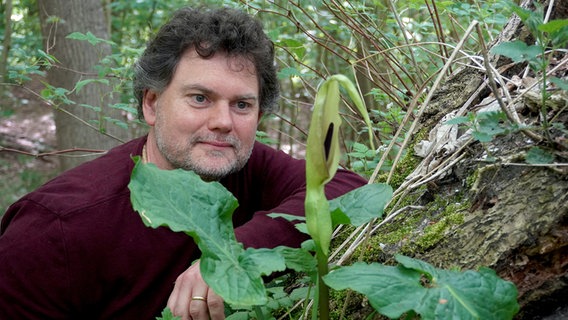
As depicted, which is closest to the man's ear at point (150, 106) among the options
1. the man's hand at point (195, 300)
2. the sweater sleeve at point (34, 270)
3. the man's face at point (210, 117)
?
the man's face at point (210, 117)

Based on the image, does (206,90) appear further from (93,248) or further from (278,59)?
(278,59)

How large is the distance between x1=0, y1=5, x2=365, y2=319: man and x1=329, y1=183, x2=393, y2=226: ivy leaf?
0.44 meters

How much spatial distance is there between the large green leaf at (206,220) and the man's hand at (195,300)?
1.02 ft

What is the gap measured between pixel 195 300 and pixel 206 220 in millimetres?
353

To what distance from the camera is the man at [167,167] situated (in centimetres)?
196

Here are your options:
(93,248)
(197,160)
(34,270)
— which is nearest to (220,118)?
(197,160)

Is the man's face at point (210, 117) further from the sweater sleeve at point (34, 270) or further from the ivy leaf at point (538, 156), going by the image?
the ivy leaf at point (538, 156)

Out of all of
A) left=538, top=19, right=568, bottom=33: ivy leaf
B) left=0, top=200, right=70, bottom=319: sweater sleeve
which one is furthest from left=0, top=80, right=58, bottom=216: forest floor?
left=538, top=19, right=568, bottom=33: ivy leaf

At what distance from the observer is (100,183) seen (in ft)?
7.00

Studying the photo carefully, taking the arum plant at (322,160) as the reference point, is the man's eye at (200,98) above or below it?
below

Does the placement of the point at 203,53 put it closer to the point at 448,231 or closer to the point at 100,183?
the point at 100,183

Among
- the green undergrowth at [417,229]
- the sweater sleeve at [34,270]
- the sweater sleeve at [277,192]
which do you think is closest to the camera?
the green undergrowth at [417,229]

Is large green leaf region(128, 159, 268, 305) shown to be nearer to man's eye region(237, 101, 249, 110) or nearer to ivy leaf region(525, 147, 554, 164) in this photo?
ivy leaf region(525, 147, 554, 164)

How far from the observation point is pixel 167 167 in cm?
241
